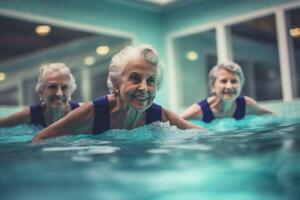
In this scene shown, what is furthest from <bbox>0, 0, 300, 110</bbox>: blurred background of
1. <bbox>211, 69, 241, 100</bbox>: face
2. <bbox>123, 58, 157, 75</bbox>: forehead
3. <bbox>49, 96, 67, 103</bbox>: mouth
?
<bbox>123, 58, 157, 75</bbox>: forehead

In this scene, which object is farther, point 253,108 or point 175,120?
point 253,108

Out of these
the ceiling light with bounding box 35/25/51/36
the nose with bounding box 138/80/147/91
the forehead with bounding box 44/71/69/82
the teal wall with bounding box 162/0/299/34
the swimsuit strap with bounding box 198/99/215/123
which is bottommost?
the swimsuit strap with bounding box 198/99/215/123

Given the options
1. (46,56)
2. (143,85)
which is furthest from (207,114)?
(46,56)

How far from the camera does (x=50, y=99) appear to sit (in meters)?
3.48

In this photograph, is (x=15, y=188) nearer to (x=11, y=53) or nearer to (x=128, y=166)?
(x=128, y=166)

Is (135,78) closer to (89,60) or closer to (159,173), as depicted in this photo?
(159,173)

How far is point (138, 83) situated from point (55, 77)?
1.34 meters

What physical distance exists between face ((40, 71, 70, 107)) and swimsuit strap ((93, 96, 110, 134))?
977 mm

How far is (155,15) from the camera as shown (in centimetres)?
892

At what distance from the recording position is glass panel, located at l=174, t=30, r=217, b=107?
9.23m

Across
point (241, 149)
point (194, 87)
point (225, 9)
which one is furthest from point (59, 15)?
point (241, 149)

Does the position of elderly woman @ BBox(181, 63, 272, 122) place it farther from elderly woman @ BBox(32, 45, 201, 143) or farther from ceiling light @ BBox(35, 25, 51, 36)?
ceiling light @ BBox(35, 25, 51, 36)

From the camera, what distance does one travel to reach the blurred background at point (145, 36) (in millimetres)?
6891

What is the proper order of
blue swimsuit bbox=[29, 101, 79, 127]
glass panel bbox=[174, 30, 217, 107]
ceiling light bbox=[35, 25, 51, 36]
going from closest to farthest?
1. blue swimsuit bbox=[29, 101, 79, 127]
2. ceiling light bbox=[35, 25, 51, 36]
3. glass panel bbox=[174, 30, 217, 107]
